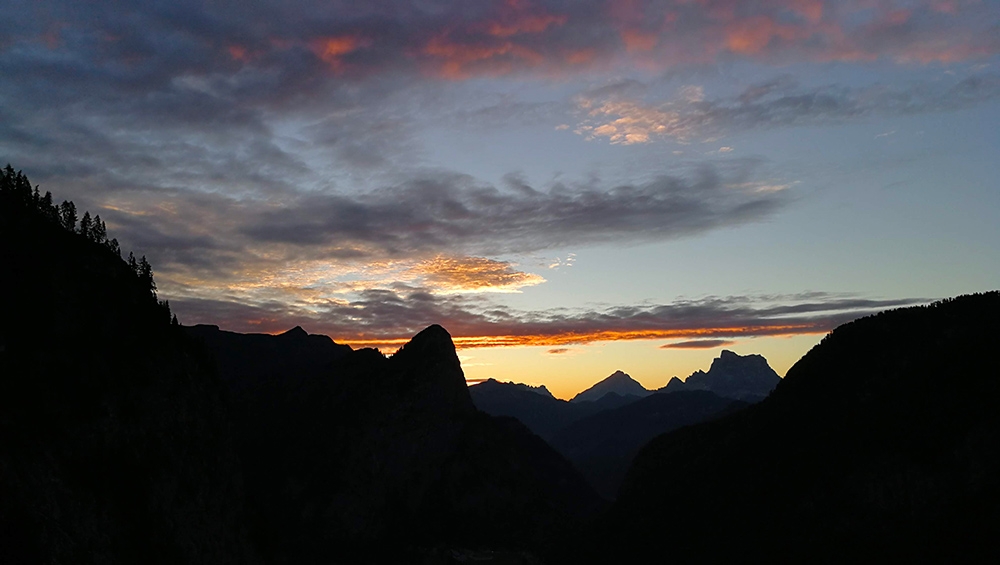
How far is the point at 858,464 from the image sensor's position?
121 m

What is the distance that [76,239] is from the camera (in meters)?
101

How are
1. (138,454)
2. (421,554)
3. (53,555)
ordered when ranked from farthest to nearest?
(421,554) < (138,454) < (53,555)

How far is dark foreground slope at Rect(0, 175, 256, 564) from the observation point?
70.0 m

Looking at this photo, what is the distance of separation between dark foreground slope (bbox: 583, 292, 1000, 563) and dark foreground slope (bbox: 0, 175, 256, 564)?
104181mm

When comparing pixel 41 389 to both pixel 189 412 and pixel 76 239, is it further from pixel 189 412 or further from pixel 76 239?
pixel 76 239

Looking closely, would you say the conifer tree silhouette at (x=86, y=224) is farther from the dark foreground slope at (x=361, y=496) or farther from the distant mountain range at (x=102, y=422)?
the dark foreground slope at (x=361, y=496)

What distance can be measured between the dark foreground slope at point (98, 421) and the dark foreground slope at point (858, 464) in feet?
342

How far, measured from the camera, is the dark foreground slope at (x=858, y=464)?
346 ft

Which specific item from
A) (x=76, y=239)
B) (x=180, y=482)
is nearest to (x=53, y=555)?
(x=180, y=482)

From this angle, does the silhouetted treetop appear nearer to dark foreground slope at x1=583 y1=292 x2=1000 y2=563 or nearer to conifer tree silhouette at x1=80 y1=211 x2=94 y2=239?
conifer tree silhouette at x1=80 y1=211 x2=94 y2=239

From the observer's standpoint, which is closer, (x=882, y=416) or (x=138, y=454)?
(x=138, y=454)

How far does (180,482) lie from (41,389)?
26.5 m

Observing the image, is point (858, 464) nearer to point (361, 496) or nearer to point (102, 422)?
point (361, 496)

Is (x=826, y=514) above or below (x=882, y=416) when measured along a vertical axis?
below
